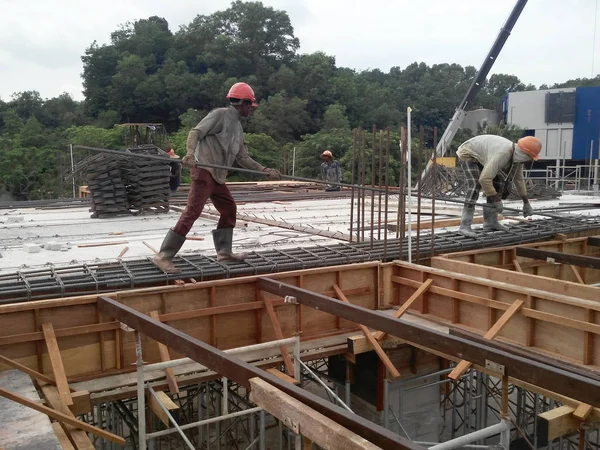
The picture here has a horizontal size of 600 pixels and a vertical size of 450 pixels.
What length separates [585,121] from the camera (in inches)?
1574

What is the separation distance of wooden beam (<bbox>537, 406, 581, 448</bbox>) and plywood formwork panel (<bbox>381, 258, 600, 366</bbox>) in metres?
0.71

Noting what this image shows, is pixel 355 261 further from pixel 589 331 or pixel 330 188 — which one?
pixel 330 188

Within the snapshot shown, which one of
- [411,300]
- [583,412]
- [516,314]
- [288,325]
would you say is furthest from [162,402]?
[516,314]

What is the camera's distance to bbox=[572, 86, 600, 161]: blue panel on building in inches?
A: 1555

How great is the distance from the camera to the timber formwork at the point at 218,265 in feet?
17.6

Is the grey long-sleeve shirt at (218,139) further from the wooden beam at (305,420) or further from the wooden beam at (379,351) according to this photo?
the wooden beam at (305,420)

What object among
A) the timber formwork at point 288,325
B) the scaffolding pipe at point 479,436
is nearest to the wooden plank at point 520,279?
the timber formwork at point 288,325

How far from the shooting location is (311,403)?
312 cm

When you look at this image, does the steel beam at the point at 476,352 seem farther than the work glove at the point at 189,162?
No

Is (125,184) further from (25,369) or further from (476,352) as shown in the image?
(476,352)

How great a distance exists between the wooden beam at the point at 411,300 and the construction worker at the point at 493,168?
6.99 feet

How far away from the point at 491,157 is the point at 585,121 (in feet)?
120

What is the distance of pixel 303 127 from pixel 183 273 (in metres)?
39.1

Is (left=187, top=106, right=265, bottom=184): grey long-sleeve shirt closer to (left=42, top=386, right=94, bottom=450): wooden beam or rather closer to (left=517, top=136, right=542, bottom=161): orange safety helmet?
(left=42, top=386, right=94, bottom=450): wooden beam
